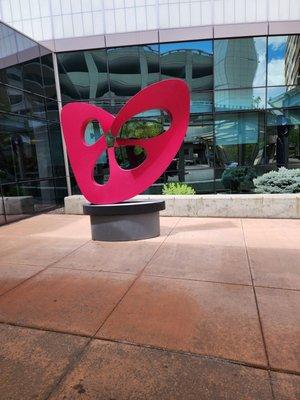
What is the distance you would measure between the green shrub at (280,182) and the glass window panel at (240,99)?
17.0 feet

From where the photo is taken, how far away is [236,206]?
353 inches

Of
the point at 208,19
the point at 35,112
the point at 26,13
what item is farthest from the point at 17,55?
the point at 208,19

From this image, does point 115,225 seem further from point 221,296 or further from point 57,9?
point 57,9

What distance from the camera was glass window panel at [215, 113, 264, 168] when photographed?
14.1 meters

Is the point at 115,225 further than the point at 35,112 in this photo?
No

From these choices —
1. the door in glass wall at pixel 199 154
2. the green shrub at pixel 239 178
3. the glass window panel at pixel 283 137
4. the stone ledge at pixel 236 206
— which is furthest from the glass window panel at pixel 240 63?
the stone ledge at pixel 236 206

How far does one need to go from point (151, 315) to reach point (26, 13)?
15.2 metres

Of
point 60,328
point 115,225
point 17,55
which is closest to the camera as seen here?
point 60,328

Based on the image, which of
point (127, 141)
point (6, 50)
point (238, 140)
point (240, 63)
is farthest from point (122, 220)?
point (240, 63)

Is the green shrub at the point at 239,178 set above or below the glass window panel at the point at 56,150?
below

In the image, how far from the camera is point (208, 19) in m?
13.0

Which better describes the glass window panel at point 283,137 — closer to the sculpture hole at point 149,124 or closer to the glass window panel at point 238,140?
the glass window panel at point 238,140

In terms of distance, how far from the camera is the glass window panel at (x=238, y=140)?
46.2ft

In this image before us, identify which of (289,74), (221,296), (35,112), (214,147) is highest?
(289,74)
